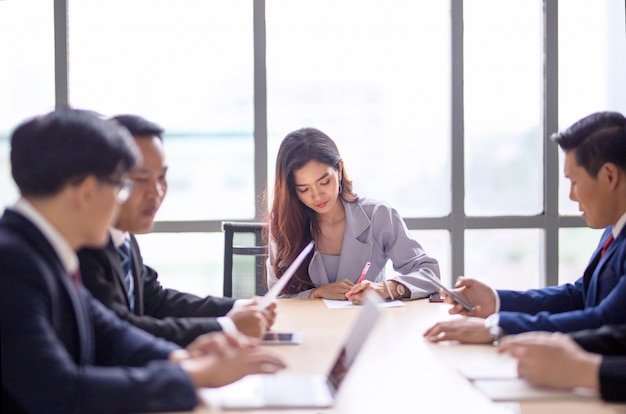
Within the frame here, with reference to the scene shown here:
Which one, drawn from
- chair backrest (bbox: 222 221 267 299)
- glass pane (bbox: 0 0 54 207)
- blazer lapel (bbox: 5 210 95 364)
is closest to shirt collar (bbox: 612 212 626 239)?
blazer lapel (bbox: 5 210 95 364)

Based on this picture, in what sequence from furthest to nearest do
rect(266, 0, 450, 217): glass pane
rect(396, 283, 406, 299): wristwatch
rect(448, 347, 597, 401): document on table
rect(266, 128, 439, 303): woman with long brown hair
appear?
rect(266, 0, 450, 217): glass pane, rect(266, 128, 439, 303): woman with long brown hair, rect(396, 283, 406, 299): wristwatch, rect(448, 347, 597, 401): document on table

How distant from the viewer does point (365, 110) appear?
15.3ft

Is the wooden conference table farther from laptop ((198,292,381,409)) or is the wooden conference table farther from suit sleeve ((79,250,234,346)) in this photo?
suit sleeve ((79,250,234,346))

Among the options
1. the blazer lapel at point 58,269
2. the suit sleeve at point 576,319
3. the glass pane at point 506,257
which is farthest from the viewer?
the glass pane at point 506,257

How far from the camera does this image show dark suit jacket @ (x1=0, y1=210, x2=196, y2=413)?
1.17 meters

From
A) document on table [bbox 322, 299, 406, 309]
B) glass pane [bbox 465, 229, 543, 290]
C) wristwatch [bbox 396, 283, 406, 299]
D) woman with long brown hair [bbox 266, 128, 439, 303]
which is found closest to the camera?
document on table [bbox 322, 299, 406, 309]

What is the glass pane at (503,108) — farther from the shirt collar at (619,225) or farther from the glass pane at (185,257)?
the shirt collar at (619,225)

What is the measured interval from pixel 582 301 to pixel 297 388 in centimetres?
137

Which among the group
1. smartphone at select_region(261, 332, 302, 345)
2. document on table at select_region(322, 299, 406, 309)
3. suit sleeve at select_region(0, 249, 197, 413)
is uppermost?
suit sleeve at select_region(0, 249, 197, 413)

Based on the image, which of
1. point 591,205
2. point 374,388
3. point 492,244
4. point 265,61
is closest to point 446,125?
point 492,244

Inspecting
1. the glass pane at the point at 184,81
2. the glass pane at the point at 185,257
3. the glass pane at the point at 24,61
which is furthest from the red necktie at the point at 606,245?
the glass pane at the point at 24,61

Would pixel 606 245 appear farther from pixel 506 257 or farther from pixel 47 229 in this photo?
pixel 506 257

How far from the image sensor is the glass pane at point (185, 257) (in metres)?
4.62

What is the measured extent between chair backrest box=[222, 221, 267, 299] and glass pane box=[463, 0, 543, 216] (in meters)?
1.91
